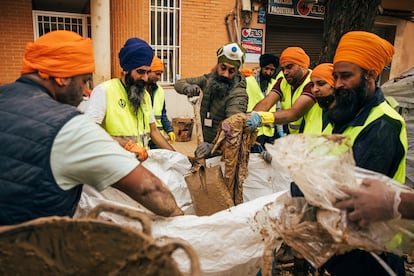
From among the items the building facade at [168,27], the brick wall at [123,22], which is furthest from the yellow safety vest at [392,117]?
the brick wall at [123,22]

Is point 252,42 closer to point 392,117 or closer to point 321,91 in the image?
point 321,91

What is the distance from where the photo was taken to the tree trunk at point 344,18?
511 cm

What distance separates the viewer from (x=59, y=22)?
8484mm

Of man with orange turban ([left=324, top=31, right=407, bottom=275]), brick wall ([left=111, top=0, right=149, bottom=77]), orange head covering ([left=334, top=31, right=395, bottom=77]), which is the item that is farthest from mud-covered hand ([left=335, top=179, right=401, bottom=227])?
brick wall ([left=111, top=0, right=149, bottom=77])

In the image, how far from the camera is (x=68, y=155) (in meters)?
1.31

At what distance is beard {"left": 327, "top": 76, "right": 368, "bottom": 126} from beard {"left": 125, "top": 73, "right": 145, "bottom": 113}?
1639mm

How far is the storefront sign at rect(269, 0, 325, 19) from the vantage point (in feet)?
34.6

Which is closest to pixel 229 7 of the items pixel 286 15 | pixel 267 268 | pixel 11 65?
pixel 286 15

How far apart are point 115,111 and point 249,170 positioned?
117 cm

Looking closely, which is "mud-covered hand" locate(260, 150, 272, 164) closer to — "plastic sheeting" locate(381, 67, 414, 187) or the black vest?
"plastic sheeting" locate(381, 67, 414, 187)

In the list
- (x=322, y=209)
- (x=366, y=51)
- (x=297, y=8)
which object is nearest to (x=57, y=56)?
(x=322, y=209)

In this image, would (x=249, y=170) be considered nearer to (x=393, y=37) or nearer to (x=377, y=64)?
(x=377, y=64)

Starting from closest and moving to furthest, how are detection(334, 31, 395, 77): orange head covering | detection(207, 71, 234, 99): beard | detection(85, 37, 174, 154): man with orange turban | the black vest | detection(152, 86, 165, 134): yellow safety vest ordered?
the black vest, detection(334, 31, 395, 77): orange head covering, detection(85, 37, 174, 154): man with orange turban, detection(207, 71, 234, 99): beard, detection(152, 86, 165, 134): yellow safety vest

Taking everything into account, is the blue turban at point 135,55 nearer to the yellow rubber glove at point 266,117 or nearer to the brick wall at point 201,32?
the yellow rubber glove at point 266,117
